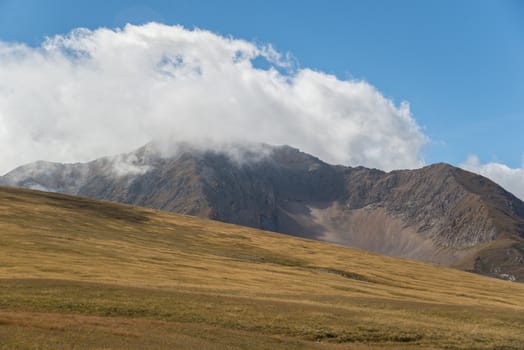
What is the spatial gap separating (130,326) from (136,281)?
30.7 m

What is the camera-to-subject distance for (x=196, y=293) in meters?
70.4

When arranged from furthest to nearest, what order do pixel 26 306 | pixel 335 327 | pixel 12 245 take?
pixel 12 245
pixel 335 327
pixel 26 306

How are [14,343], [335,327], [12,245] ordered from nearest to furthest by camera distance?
[14,343], [335,327], [12,245]

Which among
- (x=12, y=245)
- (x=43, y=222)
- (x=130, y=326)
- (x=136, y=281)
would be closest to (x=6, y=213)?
(x=43, y=222)

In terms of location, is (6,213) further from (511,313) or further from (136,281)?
(511,313)

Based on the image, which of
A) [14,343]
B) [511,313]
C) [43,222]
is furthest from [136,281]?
[43,222]

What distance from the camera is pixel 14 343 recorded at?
39.8 metres

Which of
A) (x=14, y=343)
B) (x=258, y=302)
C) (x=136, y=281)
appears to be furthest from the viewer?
(x=136, y=281)

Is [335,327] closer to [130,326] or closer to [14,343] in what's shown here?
[130,326]

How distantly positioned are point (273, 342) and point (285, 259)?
393 feet

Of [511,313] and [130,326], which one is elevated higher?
[511,313]

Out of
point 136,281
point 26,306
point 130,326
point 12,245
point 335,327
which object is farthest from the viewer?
point 12,245

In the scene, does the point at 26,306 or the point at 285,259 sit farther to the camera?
the point at 285,259

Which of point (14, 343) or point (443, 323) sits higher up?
point (443, 323)
